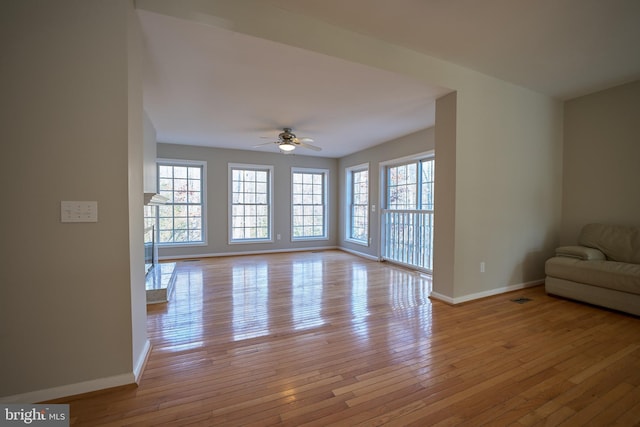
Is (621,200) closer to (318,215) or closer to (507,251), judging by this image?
(507,251)

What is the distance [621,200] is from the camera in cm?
346

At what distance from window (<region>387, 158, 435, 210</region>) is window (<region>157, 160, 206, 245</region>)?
13.5 ft

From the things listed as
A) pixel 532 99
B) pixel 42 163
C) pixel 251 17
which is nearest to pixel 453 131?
pixel 532 99

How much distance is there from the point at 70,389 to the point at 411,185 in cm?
509

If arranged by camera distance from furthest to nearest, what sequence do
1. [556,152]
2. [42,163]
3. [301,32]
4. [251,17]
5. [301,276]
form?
[301,276] → [556,152] → [301,32] → [251,17] → [42,163]

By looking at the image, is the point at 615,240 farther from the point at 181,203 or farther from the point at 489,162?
the point at 181,203

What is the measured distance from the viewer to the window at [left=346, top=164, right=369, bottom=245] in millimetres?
6502

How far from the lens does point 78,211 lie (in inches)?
64.7

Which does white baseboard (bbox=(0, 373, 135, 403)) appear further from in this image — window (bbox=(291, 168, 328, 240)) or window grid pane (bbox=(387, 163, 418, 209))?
window (bbox=(291, 168, 328, 240))

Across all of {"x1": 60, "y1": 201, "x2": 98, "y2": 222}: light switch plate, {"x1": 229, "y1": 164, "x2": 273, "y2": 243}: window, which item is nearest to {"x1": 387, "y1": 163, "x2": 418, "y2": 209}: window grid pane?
{"x1": 229, "y1": 164, "x2": 273, "y2": 243}: window

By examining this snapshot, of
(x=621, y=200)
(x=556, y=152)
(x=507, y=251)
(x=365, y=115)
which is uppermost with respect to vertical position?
(x=365, y=115)

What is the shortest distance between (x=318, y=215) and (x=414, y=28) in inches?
211

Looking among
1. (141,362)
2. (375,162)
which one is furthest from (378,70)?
(375,162)

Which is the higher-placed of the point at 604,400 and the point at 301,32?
the point at 301,32
